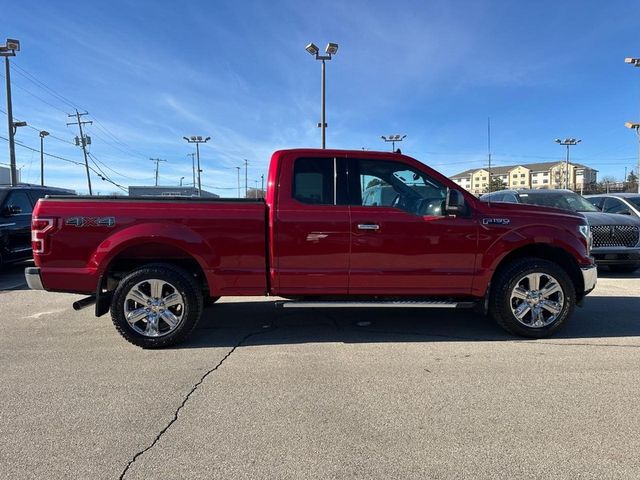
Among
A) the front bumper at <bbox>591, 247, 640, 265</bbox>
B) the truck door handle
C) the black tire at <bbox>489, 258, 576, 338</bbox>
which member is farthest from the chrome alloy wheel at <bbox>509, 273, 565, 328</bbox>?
the front bumper at <bbox>591, 247, 640, 265</bbox>

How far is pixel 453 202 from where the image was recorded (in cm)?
452

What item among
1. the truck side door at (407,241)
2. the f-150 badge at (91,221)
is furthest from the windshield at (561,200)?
the f-150 badge at (91,221)

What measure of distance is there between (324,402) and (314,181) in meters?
2.34

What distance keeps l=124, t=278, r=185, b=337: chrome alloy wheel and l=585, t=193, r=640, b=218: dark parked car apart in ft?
32.8

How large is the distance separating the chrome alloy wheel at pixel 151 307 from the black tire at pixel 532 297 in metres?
3.43

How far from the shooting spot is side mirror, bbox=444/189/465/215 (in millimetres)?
4508

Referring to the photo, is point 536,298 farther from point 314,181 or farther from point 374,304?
point 314,181

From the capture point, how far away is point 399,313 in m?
5.95

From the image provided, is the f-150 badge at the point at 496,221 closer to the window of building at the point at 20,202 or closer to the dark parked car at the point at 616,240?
the dark parked car at the point at 616,240

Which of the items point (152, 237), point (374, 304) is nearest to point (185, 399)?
point (152, 237)

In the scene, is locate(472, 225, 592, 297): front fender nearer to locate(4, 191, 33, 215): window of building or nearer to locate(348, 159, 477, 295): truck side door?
locate(348, 159, 477, 295): truck side door

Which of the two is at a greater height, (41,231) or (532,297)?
(41,231)

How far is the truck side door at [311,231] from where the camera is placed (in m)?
4.57

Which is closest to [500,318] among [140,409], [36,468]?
[140,409]
